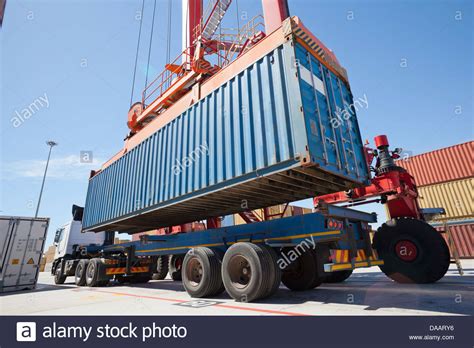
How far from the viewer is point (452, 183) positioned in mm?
14859

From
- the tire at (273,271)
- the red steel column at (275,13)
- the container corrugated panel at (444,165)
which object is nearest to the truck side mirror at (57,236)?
the tire at (273,271)

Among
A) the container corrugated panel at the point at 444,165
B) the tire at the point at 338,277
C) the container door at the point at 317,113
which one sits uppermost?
the container corrugated panel at the point at 444,165

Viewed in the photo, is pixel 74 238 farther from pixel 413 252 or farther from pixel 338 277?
pixel 413 252

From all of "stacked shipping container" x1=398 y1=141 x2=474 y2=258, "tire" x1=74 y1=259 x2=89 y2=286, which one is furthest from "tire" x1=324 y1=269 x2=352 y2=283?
"stacked shipping container" x1=398 y1=141 x2=474 y2=258

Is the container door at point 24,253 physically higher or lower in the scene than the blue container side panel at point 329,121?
lower

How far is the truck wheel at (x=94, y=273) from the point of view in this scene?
8.86 meters

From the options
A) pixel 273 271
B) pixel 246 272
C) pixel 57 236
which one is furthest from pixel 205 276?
pixel 57 236

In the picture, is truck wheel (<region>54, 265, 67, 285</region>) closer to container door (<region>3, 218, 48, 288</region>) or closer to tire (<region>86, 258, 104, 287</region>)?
container door (<region>3, 218, 48, 288</region>)

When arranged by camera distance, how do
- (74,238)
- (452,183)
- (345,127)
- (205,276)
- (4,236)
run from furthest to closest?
(452,183)
(74,238)
(4,236)
(345,127)
(205,276)

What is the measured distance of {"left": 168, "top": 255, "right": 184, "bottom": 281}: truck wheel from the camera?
440 inches

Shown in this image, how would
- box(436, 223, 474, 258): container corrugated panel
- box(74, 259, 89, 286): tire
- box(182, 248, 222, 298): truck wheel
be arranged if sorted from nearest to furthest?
box(182, 248, 222, 298): truck wheel
box(74, 259, 89, 286): tire
box(436, 223, 474, 258): container corrugated panel

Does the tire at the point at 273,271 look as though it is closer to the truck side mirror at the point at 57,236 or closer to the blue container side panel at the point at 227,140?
the blue container side panel at the point at 227,140

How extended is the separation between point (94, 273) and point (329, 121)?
889 cm

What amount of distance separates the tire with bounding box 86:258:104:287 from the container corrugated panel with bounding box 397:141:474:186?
17884mm
